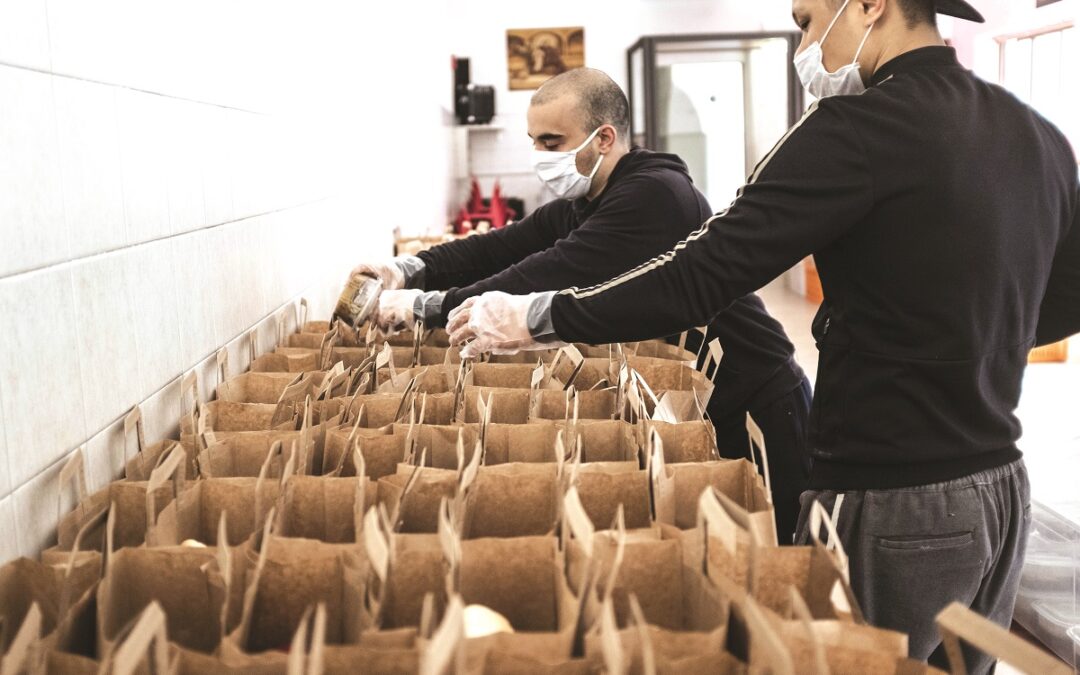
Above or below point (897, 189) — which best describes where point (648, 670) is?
below

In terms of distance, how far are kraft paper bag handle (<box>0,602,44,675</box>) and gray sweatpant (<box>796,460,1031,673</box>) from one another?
116cm

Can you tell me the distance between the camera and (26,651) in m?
0.84

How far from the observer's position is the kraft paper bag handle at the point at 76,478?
3.91ft

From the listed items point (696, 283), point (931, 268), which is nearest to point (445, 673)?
point (696, 283)

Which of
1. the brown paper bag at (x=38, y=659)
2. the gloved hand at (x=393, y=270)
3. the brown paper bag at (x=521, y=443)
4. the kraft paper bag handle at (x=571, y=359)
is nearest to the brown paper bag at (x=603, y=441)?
the brown paper bag at (x=521, y=443)

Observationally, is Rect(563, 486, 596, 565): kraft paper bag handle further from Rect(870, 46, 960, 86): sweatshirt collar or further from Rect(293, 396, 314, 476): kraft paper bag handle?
Rect(870, 46, 960, 86): sweatshirt collar

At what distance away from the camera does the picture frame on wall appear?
9344 mm

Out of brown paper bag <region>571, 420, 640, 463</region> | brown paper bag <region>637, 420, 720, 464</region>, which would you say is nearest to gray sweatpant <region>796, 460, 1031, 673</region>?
brown paper bag <region>637, 420, 720, 464</region>

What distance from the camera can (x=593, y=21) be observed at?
30.7 ft

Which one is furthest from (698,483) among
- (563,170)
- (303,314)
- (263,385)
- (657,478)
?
(303,314)

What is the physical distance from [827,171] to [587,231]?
3.21 feet

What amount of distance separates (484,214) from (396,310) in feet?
16.5

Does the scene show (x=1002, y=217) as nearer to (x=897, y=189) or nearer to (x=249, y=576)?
(x=897, y=189)

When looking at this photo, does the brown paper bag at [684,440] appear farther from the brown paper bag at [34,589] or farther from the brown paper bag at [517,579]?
the brown paper bag at [34,589]
